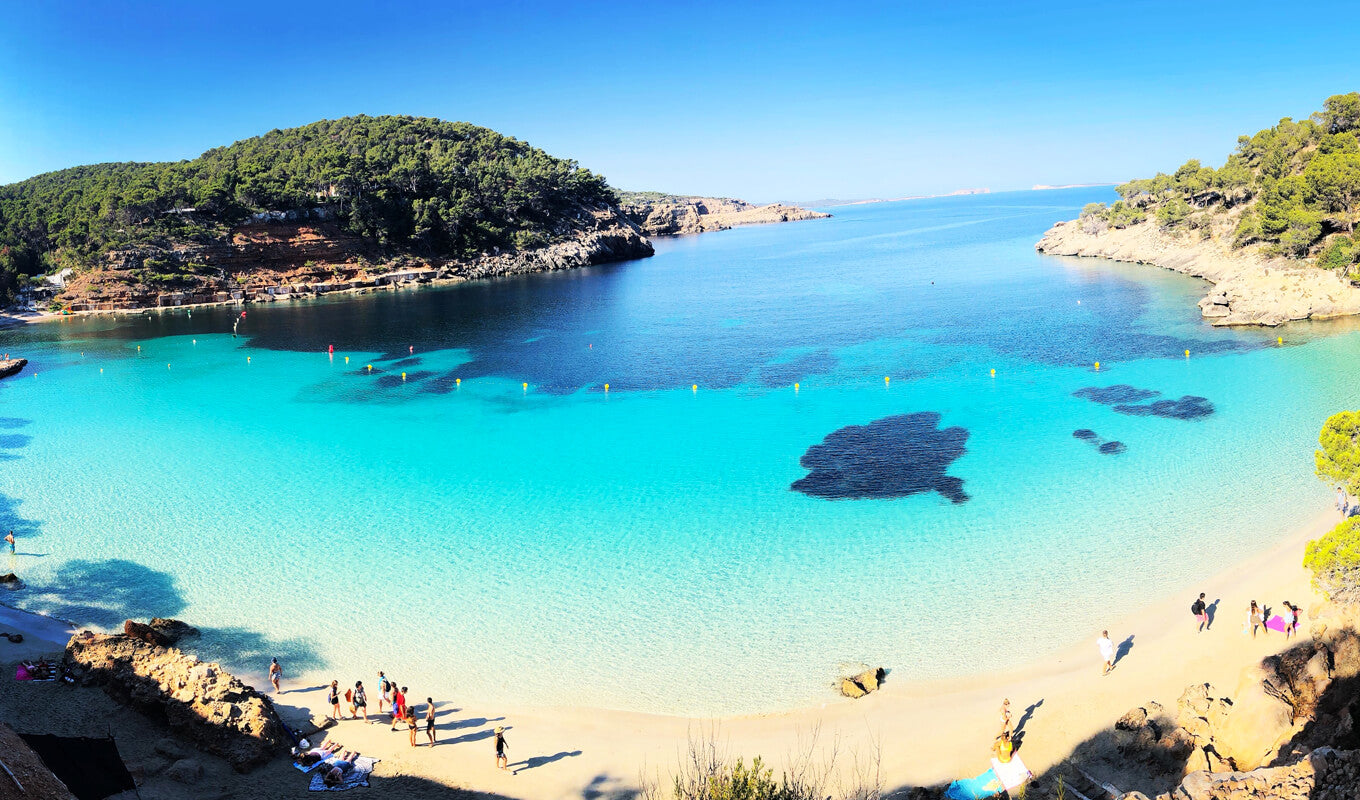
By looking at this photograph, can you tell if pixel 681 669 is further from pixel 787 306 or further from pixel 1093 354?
pixel 787 306

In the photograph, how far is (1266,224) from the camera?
65.1m

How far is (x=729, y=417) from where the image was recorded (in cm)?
4306

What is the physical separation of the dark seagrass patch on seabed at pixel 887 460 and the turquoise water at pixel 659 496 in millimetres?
281

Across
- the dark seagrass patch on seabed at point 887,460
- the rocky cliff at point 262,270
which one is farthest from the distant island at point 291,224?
the dark seagrass patch on seabed at point 887,460

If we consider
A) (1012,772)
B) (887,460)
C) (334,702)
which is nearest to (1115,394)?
(887,460)

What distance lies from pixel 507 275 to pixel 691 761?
109855 millimetres

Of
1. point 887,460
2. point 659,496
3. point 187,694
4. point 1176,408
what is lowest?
point 659,496

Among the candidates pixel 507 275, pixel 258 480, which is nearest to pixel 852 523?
pixel 258 480

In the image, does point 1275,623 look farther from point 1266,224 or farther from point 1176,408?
point 1266,224

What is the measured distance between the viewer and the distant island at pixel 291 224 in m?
94.8

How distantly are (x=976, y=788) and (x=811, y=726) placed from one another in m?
4.05

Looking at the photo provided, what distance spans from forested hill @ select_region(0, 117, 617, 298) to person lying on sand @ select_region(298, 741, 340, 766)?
97104mm

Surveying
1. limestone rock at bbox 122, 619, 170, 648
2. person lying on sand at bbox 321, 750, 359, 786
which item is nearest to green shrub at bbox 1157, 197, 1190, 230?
person lying on sand at bbox 321, 750, 359, 786

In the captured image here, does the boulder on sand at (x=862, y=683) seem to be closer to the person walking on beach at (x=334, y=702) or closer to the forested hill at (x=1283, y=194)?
the person walking on beach at (x=334, y=702)
